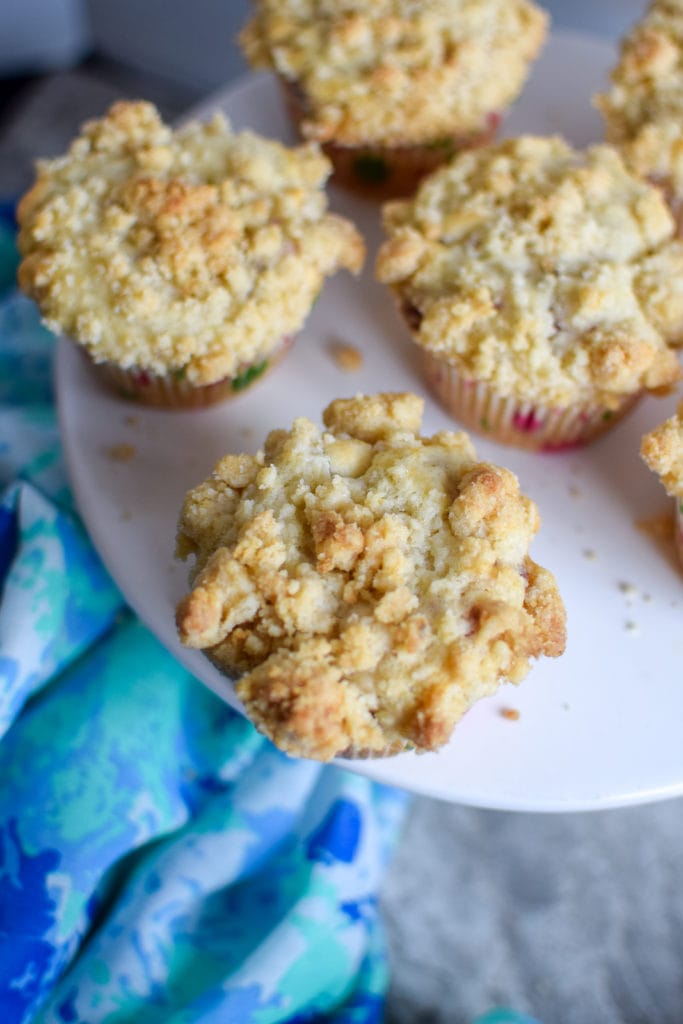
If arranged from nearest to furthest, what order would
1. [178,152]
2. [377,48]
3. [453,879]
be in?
[178,152] < [377,48] < [453,879]

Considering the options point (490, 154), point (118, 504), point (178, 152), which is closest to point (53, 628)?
point (118, 504)

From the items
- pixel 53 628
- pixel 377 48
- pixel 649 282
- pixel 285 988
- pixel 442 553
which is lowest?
pixel 285 988

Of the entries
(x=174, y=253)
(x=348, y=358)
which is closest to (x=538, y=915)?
(x=348, y=358)

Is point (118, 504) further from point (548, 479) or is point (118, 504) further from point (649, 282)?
point (649, 282)

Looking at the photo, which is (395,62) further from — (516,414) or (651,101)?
(516,414)

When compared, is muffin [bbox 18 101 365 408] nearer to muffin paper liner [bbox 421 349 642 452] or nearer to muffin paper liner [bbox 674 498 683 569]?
muffin paper liner [bbox 421 349 642 452]

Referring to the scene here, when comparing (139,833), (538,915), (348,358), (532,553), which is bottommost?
(538,915)

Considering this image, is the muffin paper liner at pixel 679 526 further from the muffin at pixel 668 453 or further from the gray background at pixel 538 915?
the gray background at pixel 538 915
